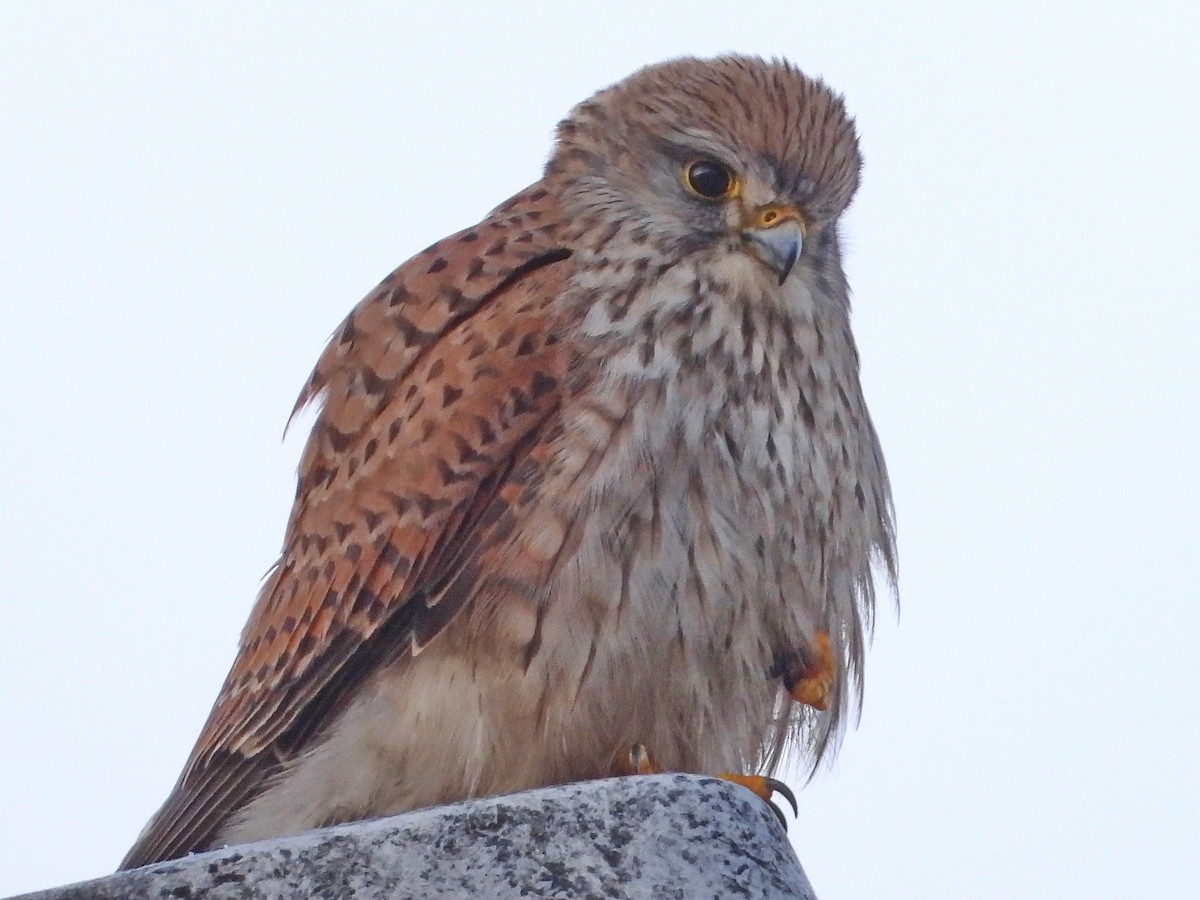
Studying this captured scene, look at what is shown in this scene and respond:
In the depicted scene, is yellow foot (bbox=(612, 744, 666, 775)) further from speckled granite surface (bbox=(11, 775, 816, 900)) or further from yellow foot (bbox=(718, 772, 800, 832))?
speckled granite surface (bbox=(11, 775, 816, 900))

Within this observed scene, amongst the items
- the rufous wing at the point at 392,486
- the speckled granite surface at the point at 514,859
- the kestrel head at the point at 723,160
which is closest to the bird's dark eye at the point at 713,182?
the kestrel head at the point at 723,160

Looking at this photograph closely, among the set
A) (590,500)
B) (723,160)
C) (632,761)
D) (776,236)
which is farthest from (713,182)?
(632,761)

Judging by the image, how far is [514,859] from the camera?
172cm

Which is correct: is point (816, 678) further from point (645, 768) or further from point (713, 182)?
point (713, 182)

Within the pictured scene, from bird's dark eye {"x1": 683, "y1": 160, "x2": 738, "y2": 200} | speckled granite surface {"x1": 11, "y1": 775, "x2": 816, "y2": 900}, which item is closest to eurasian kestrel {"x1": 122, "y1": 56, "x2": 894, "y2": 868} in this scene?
bird's dark eye {"x1": 683, "y1": 160, "x2": 738, "y2": 200}

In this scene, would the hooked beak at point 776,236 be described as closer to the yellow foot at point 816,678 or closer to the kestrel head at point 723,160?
the kestrel head at point 723,160

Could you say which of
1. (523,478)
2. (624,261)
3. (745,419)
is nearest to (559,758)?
(523,478)

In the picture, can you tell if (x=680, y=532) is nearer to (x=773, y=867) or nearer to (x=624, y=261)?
(x=624, y=261)

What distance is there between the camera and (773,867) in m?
1.75

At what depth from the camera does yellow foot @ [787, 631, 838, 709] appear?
339 cm

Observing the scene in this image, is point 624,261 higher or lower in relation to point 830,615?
higher

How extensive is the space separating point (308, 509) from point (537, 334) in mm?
736

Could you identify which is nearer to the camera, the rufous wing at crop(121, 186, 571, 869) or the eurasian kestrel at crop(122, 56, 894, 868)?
the eurasian kestrel at crop(122, 56, 894, 868)

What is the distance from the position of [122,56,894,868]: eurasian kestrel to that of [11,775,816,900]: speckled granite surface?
1.31 meters
